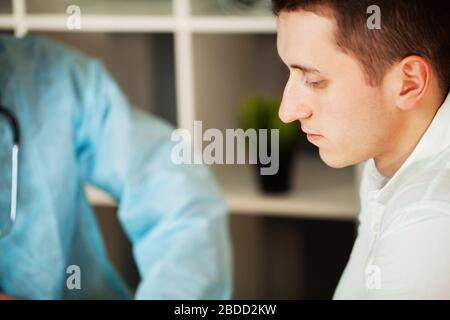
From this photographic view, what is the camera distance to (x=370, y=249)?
694mm

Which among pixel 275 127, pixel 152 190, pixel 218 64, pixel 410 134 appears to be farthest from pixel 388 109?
pixel 218 64

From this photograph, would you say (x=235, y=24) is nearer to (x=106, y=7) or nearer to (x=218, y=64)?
(x=218, y=64)

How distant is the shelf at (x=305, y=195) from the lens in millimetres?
1358

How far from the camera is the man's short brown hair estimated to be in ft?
2.07

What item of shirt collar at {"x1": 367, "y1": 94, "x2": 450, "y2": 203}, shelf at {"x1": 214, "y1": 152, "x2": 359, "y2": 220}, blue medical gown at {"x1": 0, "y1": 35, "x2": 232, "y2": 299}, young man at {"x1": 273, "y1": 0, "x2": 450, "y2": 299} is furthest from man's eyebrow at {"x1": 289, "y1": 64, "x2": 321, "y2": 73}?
shelf at {"x1": 214, "y1": 152, "x2": 359, "y2": 220}

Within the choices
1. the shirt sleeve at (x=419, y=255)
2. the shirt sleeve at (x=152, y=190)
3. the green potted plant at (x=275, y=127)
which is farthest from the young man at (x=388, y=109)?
the green potted plant at (x=275, y=127)

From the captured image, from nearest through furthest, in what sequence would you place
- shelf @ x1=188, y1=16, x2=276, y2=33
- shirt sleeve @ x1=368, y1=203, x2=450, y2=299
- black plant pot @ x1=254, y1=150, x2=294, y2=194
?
shirt sleeve @ x1=368, y1=203, x2=450, y2=299 → shelf @ x1=188, y1=16, x2=276, y2=33 → black plant pot @ x1=254, y1=150, x2=294, y2=194

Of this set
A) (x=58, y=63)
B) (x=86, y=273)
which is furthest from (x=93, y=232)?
(x=58, y=63)

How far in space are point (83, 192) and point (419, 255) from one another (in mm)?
568

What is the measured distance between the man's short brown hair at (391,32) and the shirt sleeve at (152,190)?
401 mm

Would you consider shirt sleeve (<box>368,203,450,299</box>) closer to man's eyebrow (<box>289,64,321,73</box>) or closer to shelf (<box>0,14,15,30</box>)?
man's eyebrow (<box>289,64,321,73</box>)

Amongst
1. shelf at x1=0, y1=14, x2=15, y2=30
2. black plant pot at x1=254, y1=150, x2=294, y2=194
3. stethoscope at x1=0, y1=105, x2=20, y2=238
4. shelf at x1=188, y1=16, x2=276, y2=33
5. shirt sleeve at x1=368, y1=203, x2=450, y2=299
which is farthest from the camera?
→ black plant pot at x1=254, y1=150, x2=294, y2=194

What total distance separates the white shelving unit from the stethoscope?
374mm

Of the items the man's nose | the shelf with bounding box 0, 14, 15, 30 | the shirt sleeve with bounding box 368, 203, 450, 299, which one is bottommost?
the shirt sleeve with bounding box 368, 203, 450, 299
